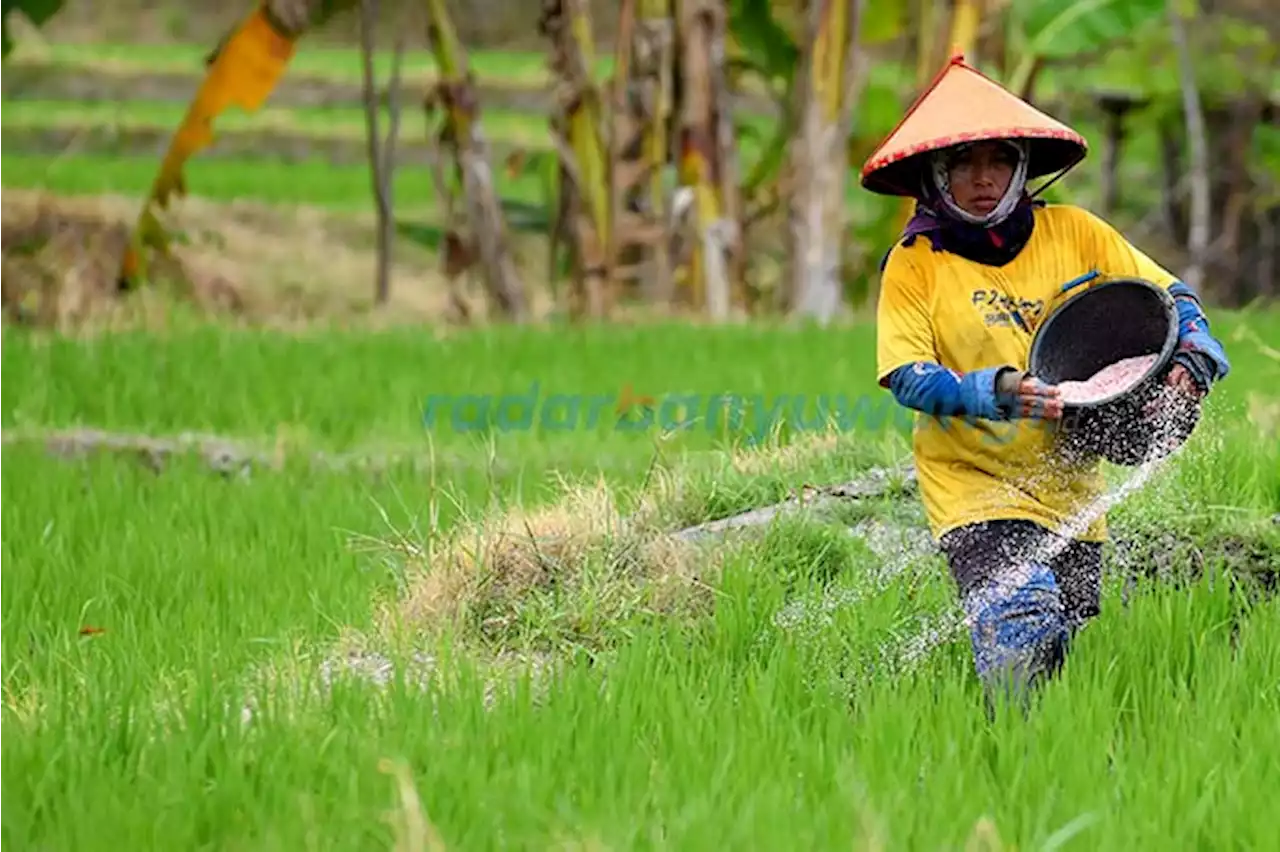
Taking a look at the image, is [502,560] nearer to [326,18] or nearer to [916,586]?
[916,586]

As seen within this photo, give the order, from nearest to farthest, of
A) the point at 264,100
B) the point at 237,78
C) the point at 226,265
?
the point at 237,78
the point at 264,100
the point at 226,265

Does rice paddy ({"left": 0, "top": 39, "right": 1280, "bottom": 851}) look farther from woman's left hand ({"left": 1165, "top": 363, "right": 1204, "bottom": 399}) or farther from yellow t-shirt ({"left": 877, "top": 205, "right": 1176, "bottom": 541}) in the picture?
woman's left hand ({"left": 1165, "top": 363, "right": 1204, "bottom": 399})

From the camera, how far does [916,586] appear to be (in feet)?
11.6

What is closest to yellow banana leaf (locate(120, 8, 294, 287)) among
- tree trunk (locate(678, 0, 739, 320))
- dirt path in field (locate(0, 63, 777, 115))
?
tree trunk (locate(678, 0, 739, 320))

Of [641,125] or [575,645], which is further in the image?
[641,125]

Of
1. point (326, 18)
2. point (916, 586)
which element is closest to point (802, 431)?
point (916, 586)

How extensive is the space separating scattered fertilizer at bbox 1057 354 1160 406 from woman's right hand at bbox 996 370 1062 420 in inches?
1.3

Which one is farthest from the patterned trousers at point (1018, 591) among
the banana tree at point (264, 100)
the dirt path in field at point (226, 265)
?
the banana tree at point (264, 100)

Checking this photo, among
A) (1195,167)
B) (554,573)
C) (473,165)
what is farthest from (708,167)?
(554,573)

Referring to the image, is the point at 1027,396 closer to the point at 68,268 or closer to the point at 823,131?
the point at 823,131

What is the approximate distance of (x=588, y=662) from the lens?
3193mm

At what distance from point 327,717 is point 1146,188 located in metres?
15.2

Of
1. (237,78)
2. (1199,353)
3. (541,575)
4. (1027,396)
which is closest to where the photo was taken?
(1027,396)

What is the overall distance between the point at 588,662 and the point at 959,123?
3.13 feet
